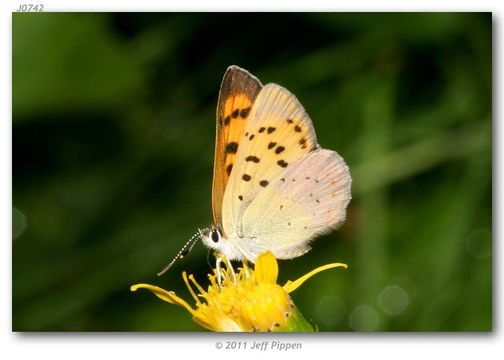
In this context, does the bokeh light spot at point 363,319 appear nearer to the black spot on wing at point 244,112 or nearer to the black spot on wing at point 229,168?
the black spot on wing at point 229,168

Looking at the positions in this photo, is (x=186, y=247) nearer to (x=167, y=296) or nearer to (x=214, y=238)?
(x=214, y=238)

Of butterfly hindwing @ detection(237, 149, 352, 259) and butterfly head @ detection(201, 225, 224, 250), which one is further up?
butterfly hindwing @ detection(237, 149, 352, 259)

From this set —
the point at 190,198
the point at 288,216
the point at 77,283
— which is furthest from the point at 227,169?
the point at 77,283

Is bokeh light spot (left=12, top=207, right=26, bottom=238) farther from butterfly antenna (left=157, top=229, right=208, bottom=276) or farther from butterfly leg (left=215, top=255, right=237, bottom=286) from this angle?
butterfly leg (left=215, top=255, right=237, bottom=286)

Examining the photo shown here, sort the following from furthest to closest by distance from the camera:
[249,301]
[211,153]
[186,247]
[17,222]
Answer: [211,153], [186,247], [17,222], [249,301]

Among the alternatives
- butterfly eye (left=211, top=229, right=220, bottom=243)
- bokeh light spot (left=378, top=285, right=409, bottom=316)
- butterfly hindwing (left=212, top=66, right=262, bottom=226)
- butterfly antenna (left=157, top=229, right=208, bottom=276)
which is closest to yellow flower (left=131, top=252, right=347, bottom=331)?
butterfly eye (left=211, top=229, right=220, bottom=243)

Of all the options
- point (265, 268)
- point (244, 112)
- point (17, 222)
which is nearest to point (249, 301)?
point (265, 268)
